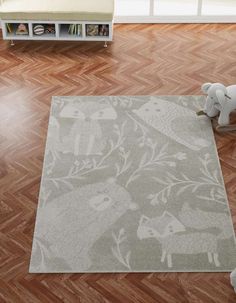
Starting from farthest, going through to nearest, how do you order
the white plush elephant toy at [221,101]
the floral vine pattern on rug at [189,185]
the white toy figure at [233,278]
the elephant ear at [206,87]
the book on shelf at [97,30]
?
the book on shelf at [97,30] → the elephant ear at [206,87] → the white plush elephant toy at [221,101] → the floral vine pattern on rug at [189,185] → the white toy figure at [233,278]

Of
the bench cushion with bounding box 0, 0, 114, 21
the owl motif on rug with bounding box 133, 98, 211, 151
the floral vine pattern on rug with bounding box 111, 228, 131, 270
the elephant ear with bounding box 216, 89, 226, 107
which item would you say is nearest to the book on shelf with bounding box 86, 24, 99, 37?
the bench cushion with bounding box 0, 0, 114, 21

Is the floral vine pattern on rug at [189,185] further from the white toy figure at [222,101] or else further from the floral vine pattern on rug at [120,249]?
the white toy figure at [222,101]

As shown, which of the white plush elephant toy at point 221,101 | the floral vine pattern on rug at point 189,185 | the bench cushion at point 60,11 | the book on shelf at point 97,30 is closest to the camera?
the floral vine pattern on rug at point 189,185

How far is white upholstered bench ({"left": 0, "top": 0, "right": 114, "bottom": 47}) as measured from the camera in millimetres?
6215

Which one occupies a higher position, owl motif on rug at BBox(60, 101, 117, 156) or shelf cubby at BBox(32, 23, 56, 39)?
shelf cubby at BBox(32, 23, 56, 39)

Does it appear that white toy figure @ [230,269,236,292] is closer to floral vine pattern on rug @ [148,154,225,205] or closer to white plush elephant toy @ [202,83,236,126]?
floral vine pattern on rug @ [148,154,225,205]

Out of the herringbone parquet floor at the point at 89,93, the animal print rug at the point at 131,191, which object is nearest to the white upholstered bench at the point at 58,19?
the herringbone parquet floor at the point at 89,93

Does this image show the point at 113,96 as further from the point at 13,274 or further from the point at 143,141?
the point at 13,274

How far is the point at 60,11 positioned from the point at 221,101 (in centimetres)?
203

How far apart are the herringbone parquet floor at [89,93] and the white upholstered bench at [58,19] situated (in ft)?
0.42

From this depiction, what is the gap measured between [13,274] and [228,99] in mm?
2358

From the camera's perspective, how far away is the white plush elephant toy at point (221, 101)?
5.20 meters

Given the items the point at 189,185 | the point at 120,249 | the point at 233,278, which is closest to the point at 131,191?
the point at 189,185

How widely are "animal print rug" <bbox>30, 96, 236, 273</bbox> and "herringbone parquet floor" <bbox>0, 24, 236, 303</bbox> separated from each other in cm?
10
